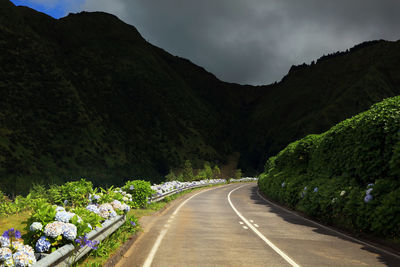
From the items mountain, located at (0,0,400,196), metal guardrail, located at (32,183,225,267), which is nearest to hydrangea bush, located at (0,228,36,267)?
metal guardrail, located at (32,183,225,267)

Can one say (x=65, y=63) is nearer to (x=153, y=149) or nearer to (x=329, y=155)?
(x=153, y=149)

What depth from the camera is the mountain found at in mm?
76125

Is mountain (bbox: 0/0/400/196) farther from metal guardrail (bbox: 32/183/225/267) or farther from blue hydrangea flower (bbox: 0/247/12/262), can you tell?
blue hydrangea flower (bbox: 0/247/12/262)

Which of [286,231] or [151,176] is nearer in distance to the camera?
[286,231]

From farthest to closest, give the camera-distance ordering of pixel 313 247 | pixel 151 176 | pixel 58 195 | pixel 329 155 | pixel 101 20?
1. pixel 101 20
2. pixel 151 176
3. pixel 329 155
4. pixel 58 195
5. pixel 313 247

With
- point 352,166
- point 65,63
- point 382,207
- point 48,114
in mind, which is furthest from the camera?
point 65,63

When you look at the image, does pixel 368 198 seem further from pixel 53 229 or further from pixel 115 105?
pixel 115 105

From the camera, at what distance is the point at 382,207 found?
30.6ft

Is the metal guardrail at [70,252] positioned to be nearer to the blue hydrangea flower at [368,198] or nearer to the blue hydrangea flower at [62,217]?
the blue hydrangea flower at [62,217]

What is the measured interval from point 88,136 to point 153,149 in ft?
111

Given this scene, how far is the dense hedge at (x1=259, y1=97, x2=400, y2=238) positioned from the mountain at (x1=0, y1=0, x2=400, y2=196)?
57.7 metres

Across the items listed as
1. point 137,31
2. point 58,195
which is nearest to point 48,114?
point 58,195

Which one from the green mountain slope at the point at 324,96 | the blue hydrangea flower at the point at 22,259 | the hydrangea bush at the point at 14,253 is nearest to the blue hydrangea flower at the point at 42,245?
the hydrangea bush at the point at 14,253

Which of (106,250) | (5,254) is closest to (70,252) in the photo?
(5,254)
